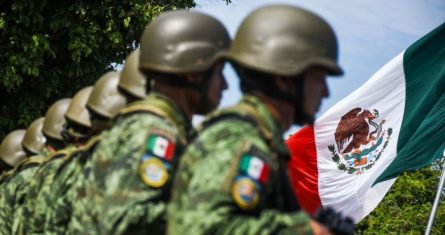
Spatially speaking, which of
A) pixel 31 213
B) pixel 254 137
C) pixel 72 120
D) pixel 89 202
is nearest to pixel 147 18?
pixel 72 120

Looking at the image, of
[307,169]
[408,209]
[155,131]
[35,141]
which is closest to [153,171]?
[155,131]

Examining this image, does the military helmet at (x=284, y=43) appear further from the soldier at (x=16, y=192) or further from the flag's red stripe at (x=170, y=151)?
the soldier at (x=16, y=192)

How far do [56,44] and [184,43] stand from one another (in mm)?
8997

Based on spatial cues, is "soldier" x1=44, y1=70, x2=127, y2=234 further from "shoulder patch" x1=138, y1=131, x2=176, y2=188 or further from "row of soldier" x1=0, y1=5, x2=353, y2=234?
"shoulder patch" x1=138, y1=131, x2=176, y2=188

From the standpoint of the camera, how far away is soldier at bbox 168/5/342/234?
271cm

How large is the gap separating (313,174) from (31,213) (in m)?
4.62

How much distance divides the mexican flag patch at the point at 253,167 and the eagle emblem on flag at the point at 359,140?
6122 millimetres

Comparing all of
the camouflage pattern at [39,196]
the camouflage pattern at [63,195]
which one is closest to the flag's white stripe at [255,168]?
the camouflage pattern at [63,195]

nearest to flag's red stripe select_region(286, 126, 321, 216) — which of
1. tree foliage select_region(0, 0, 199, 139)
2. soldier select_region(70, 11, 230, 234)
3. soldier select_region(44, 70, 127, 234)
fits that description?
tree foliage select_region(0, 0, 199, 139)

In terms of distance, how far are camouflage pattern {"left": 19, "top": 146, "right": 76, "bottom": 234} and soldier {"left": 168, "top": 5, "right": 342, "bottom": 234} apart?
200cm

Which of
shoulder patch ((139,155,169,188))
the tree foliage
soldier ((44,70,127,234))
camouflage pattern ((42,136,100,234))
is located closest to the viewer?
shoulder patch ((139,155,169,188))

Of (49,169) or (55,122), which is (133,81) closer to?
(49,169)

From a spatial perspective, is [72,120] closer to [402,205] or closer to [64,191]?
[64,191]

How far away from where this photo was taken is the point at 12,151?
8.91 metres
